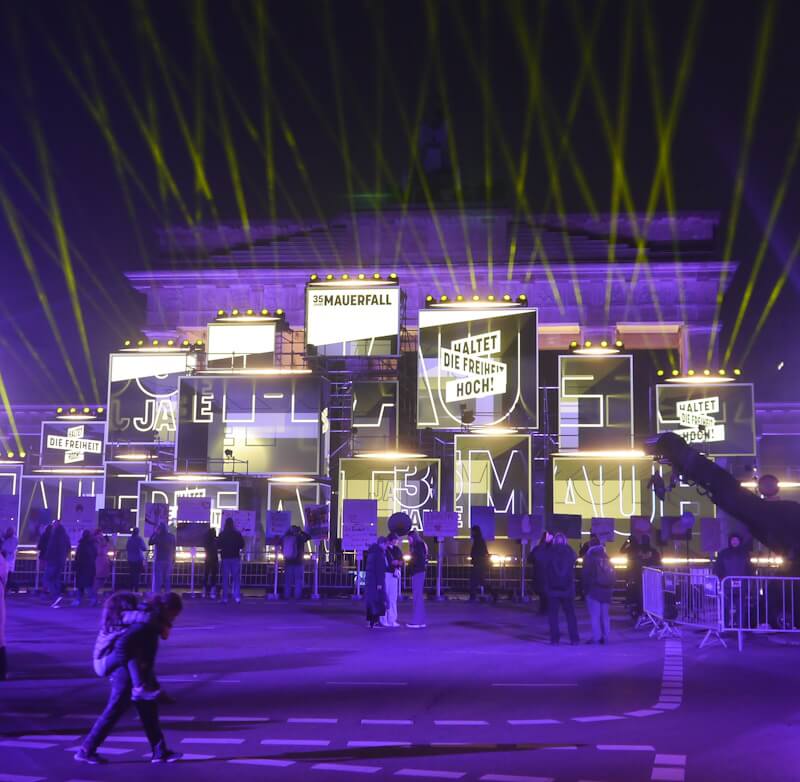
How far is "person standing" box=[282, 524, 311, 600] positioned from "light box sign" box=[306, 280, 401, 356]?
12447mm

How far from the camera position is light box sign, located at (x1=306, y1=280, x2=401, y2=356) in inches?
1615

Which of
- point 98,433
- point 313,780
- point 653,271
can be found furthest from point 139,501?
point 313,780

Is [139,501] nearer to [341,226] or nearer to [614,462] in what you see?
[614,462]

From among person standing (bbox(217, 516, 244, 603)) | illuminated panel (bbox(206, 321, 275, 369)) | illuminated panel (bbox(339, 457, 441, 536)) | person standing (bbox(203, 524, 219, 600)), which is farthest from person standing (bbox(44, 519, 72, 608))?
illuminated panel (bbox(339, 457, 441, 536))

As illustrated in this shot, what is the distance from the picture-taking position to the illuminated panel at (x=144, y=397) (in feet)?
138

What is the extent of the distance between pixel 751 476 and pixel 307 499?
1593cm

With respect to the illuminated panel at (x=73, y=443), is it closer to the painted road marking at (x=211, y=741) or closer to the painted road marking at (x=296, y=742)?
the painted road marking at (x=211, y=741)

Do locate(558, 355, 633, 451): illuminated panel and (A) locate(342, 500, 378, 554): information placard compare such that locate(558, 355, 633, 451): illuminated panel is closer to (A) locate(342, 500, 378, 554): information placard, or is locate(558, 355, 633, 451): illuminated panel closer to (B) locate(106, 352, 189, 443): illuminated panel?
(A) locate(342, 500, 378, 554): information placard

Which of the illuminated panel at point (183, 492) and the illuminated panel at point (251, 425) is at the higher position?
the illuminated panel at point (251, 425)

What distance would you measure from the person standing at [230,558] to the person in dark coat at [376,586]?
7.14 metres

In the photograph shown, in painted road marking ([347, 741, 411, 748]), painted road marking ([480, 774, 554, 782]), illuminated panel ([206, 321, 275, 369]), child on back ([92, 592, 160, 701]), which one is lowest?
painted road marking ([347, 741, 411, 748])

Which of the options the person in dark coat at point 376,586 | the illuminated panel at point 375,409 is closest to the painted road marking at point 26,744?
the person in dark coat at point 376,586

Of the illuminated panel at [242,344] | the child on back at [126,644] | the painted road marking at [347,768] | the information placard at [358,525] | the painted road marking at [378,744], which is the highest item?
the illuminated panel at [242,344]

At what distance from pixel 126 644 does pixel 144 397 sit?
33.7 metres
